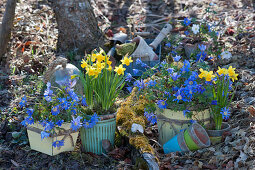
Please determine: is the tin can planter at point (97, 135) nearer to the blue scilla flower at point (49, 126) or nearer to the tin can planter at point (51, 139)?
the tin can planter at point (51, 139)

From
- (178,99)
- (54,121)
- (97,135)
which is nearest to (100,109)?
(97,135)

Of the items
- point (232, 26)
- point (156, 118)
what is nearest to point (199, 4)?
point (232, 26)

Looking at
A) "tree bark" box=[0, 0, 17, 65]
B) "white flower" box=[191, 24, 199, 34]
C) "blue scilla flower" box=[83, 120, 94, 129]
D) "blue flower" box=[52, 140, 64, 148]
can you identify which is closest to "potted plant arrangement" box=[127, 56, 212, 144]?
"blue scilla flower" box=[83, 120, 94, 129]

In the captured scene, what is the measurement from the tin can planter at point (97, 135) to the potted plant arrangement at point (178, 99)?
370 mm

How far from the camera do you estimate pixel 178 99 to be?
2717 millimetres

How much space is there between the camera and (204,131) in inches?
108

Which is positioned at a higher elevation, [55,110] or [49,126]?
[55,110]

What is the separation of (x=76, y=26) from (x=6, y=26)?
101cm

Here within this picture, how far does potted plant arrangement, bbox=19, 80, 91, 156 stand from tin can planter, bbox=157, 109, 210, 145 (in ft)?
1.96

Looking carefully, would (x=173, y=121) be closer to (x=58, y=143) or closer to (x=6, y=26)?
(x=58, y=143)

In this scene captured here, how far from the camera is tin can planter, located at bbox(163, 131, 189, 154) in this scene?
2732 mm

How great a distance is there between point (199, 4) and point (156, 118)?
4.21 m

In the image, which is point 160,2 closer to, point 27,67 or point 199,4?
point 199,4

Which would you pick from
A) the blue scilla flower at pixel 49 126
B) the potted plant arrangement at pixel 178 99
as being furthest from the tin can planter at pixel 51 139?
the potted plant arrangement at pixel 178 99
